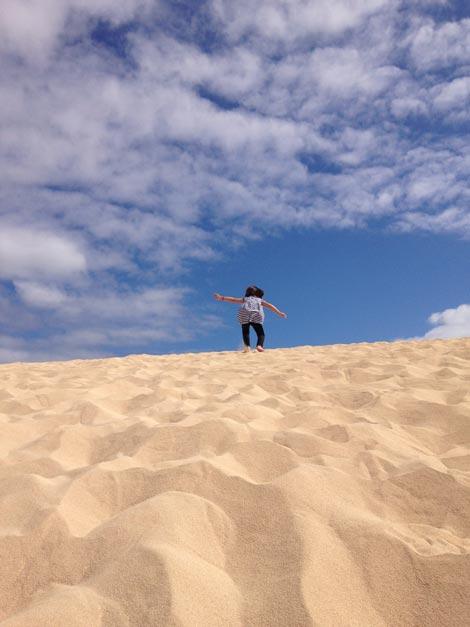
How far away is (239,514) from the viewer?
1741mm

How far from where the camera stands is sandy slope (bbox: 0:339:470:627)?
1.31 m

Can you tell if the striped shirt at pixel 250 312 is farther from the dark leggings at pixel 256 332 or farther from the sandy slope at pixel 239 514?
the sandy slope at pixel 239 514

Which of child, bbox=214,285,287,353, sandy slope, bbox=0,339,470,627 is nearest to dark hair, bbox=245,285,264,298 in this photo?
child, bbox=214,285,287,353

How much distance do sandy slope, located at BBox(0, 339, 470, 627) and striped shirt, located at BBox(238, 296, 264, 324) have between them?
20.0ft

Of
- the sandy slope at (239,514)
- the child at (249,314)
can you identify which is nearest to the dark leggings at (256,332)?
the child at (249,314)

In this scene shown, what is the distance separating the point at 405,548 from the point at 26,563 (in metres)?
1.19

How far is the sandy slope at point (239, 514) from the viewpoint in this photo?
131 cm

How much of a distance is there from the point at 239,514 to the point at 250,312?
7.78 m

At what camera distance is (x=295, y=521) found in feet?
5.41

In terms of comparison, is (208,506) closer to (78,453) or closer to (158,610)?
(158,610)

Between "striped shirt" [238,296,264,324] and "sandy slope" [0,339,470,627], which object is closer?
"sandy slope" [0,339,470,627]

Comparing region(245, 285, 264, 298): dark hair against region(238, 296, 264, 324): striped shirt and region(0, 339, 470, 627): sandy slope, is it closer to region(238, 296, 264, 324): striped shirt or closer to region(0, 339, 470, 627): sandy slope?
region(238, 296, 264, 324): striped shirt

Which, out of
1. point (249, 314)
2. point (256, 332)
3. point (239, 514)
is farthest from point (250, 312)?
point (239, 514)

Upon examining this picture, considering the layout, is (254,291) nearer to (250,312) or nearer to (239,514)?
(250,312)
